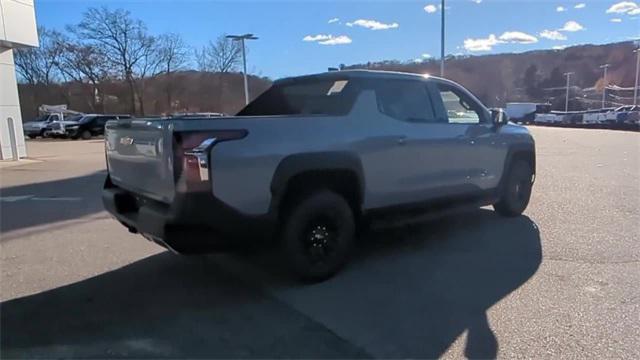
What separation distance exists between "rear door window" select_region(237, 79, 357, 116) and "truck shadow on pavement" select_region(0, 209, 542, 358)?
165 cm

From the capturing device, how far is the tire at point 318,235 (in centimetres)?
416

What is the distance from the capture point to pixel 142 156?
399cm

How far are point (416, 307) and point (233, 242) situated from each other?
1.56 m

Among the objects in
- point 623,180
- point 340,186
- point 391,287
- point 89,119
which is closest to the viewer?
point 391,287

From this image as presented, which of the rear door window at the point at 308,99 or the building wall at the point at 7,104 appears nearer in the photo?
the rear door window at the point at 308,99

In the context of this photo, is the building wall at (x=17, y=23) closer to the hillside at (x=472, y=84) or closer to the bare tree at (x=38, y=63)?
the hillside at (x=472, y=84)

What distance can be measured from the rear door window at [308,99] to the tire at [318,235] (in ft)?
3.11

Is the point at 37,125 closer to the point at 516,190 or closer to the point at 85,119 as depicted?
the point at 85,119

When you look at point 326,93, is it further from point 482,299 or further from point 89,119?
point 89,119

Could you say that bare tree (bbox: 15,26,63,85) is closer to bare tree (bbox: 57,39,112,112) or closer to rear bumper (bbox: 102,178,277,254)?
bare tree (bbox: 57,39,112,112)

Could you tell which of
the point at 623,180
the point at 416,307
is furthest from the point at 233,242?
the point at 623,180

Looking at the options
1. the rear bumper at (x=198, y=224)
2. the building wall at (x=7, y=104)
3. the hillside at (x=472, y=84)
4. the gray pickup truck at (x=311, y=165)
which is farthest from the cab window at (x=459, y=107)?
the building wall at (x=7, y=104)

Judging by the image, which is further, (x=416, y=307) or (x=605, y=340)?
(x=416, y=307)

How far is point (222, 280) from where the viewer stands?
14.8 ft
